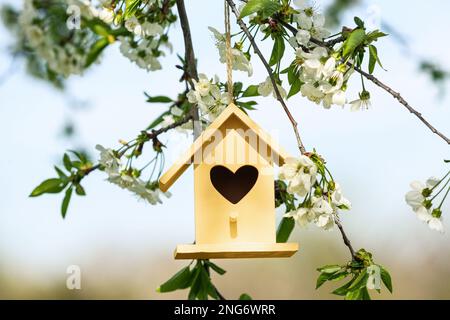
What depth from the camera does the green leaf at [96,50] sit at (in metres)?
2.18

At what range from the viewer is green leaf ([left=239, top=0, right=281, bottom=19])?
1.40 meters

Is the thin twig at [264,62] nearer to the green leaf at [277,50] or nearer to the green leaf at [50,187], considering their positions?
the green leaf at [277,50]

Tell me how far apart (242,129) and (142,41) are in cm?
72

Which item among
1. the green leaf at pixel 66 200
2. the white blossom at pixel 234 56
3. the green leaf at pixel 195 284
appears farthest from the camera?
the green leaf at pixel 66 200

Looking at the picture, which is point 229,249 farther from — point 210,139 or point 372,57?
point 372,57

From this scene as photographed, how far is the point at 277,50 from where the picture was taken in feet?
5.06

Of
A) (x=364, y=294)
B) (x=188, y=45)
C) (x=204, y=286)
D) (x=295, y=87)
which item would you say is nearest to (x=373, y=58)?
(x=295, y=87)

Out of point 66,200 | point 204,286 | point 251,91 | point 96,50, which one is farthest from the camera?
point 96,50

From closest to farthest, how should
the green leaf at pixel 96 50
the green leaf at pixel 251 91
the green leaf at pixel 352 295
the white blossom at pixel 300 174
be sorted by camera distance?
the white blossom at pixel 300 174 → the green leaf at pixel 352 295 → the green leaf at pixel 251 91 → the green leaf at pixel 96 50

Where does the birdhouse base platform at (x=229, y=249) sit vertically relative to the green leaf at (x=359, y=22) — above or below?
below

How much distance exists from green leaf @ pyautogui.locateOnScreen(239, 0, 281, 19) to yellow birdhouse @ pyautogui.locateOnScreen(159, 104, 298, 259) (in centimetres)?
19

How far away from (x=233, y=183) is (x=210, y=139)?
10 centimetres

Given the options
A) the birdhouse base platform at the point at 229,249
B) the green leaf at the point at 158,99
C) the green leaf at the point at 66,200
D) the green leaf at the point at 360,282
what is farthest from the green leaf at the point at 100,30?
→ the green leaf at the point at 360,282
